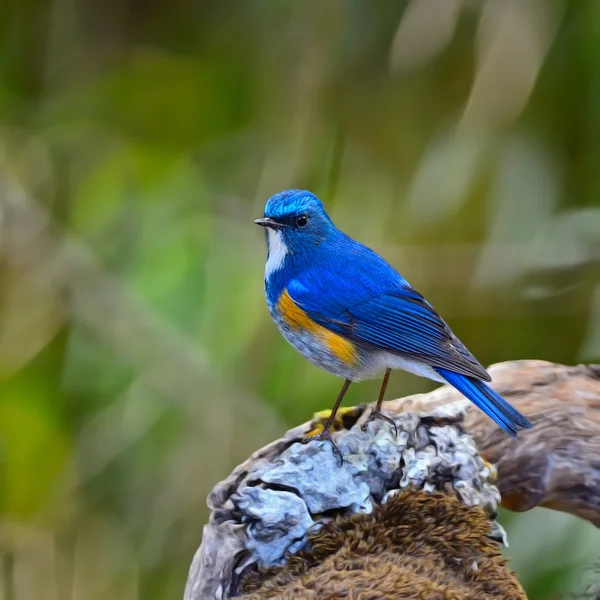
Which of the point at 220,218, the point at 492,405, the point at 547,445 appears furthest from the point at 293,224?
the point at 220,218

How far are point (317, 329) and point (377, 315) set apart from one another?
0.47 ft

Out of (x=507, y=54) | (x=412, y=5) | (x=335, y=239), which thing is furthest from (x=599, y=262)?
(x=335, y=239)

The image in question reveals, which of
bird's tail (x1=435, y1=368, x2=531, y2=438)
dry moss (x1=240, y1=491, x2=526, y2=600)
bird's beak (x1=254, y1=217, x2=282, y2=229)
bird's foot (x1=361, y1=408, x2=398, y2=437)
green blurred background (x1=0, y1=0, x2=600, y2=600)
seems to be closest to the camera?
dry moss (x1=240, y1=491, x2=526, y2=600)

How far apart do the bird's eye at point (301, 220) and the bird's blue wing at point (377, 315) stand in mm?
128

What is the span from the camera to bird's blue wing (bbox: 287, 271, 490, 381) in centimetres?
189

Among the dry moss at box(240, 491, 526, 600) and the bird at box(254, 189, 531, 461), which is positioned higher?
the bird at box(254, 189, 531, 461)

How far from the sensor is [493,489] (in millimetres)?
1837

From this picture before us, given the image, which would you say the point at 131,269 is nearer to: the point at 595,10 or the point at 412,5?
the point at 412,5

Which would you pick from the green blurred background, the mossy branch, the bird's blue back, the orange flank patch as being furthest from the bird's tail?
the green blurred background

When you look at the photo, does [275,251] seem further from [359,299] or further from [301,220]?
[359,299]

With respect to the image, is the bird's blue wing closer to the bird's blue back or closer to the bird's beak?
the bird's blue back

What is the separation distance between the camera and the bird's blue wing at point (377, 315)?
1.89m

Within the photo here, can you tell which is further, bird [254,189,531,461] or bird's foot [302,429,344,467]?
bird [254,189,531,461]

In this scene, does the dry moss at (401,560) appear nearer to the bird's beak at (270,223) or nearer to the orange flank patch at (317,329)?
the orange flank patch at (317,329)
